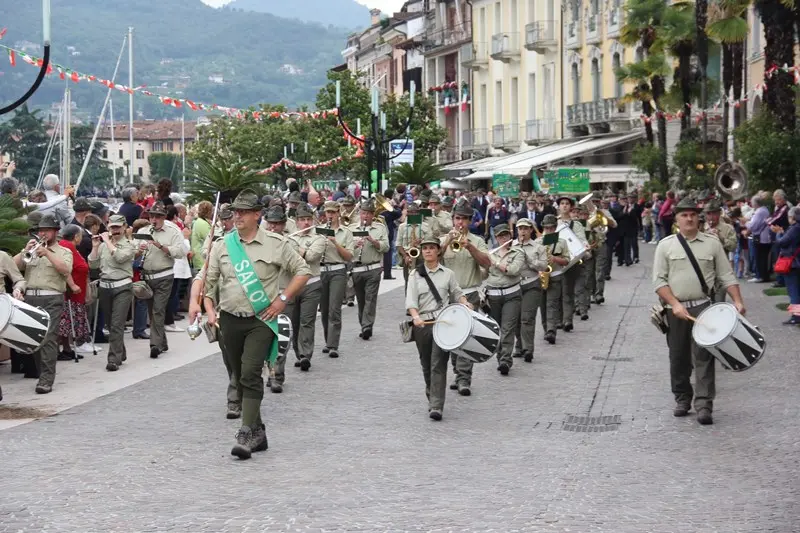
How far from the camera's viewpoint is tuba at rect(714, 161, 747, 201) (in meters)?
32.5

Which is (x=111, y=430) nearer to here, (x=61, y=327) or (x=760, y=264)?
(x=61, y=327)

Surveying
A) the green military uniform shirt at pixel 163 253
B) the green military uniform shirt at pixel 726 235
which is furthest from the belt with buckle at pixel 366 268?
the green military uniform shirt at pixel 726 235

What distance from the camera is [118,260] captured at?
645 inches

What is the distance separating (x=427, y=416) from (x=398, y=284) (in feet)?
53.9

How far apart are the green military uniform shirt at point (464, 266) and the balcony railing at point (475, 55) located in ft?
189

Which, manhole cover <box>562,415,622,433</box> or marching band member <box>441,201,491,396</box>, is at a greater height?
marching band member <box>441,201,491,396</box>

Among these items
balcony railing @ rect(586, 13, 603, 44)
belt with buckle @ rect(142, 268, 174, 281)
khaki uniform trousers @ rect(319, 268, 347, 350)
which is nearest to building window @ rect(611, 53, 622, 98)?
balcony railing @ rect(586, 13, 603, 44)

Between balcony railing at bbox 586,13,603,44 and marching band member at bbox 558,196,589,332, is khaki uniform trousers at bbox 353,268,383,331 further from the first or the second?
balcony railing at bbox 586,13,603,44

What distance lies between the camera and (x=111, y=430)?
12141mm

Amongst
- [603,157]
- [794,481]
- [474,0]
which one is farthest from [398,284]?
[474,0]

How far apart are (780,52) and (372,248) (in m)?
13.6

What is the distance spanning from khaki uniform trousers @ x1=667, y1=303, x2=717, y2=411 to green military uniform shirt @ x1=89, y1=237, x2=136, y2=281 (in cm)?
644

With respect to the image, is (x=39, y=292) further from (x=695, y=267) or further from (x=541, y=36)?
(x=541, y=36)

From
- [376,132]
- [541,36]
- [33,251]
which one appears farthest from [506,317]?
[541,36]
